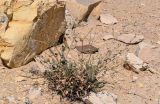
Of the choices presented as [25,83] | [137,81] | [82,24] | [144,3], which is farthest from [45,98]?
[144,3]

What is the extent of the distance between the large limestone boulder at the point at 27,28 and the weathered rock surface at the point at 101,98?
2.04 ft

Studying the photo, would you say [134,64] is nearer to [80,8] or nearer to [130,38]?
[130,38]

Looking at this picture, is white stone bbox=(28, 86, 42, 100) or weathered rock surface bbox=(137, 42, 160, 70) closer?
white stone bbox=(28, 86, 42, 100)

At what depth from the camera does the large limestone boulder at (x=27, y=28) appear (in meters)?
3.26

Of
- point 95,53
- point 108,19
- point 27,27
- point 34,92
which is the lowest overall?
point 34,92

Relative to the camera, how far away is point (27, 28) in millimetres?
3297

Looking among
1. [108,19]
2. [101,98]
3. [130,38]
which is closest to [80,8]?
[108,19]

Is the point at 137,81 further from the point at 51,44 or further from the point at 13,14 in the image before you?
the point at 13,14

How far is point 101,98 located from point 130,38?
0.86 metres

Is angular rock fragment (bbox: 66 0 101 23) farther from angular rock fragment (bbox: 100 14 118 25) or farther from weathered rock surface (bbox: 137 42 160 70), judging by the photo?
weathered rock surface (bbox: 137 42 160 70)

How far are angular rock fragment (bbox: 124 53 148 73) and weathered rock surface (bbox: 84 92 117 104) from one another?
13.3 inches

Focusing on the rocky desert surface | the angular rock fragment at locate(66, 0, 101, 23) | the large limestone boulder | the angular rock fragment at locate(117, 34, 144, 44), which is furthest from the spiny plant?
the angular rock fragment at locate(66, 0, 101, 23)


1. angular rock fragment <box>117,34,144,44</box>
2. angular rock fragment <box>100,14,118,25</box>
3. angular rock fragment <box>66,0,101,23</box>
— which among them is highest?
angular rock fragment <box>66,0,101,23</box>

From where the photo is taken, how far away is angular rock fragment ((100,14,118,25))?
13.0 ft
